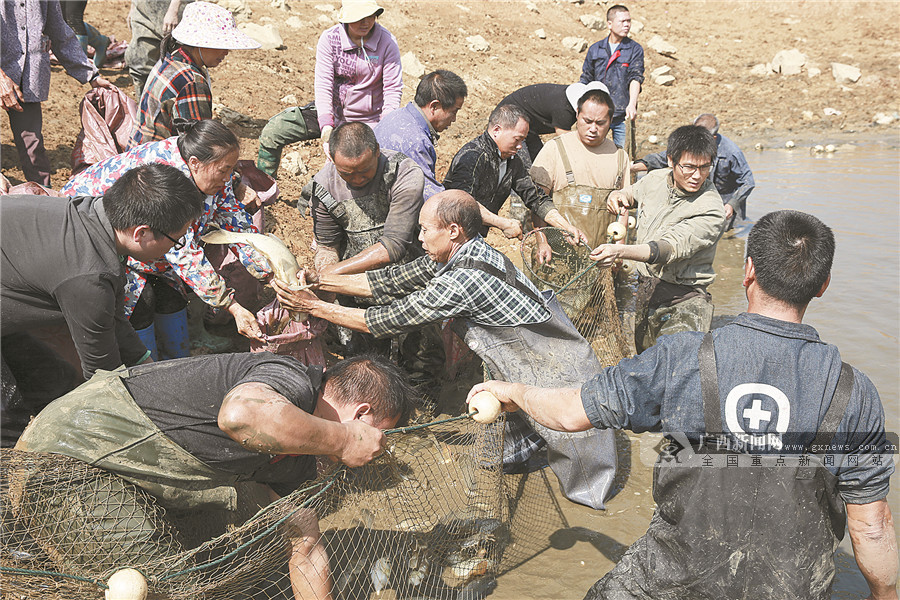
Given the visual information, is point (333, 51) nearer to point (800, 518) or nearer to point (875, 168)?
point (800, 518)

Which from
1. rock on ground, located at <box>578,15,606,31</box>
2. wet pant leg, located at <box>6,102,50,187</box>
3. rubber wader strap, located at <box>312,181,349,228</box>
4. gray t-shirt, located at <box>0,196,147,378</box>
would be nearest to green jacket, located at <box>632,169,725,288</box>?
rubber wader strap, located at <box>312,181,349,228</box>

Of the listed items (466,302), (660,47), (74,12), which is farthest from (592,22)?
(466,302)

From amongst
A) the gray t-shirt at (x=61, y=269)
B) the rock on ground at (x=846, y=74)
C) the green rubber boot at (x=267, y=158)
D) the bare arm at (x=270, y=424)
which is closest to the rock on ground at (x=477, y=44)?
the green rubber boot at (x=267, y=158)

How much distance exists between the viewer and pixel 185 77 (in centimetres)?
471

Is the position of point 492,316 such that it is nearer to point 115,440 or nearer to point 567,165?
point 115,440

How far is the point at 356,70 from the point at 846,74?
1440 cm

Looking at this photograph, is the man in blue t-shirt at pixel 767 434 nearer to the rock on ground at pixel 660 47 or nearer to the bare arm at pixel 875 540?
the bare arm at pixel 875 540

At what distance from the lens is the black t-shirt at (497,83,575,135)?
253 inches

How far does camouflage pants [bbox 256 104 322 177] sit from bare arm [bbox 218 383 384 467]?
14.5 feet

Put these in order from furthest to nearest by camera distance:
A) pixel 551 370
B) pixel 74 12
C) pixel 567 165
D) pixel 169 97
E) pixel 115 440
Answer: pixel 74 12, pixel 567 165, pixel 169 97, pixel 551 370, pixel 115 440

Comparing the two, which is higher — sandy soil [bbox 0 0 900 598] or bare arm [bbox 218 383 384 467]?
sandy soil [bbox 0 0 900 598]

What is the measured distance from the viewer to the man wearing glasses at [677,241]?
178 inches

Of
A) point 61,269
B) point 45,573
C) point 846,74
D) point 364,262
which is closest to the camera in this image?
point 45,573

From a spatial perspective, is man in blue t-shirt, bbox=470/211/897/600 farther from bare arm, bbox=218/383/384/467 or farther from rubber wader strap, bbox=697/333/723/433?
bare arm, bbox=218/383/384/467
